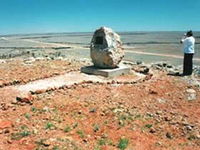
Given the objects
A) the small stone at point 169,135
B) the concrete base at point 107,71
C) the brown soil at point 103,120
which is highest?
the concrete base at point 107,71

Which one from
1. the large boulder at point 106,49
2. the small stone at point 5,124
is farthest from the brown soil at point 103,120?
the large boulder at point 106,49

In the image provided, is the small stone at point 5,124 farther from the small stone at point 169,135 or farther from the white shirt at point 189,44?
the white shirt at point 189,44

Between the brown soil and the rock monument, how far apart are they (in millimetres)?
2923

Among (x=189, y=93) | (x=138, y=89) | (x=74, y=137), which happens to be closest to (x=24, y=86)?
(x=138, y=89)

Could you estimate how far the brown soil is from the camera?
1030 cm

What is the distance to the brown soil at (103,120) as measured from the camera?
405 inches

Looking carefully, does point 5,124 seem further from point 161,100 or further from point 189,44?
point 189,44

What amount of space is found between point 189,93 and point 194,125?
327cm

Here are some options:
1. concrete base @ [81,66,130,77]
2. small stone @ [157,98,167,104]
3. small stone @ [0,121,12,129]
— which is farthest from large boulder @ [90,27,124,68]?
small stone @ [0,121,12,129]

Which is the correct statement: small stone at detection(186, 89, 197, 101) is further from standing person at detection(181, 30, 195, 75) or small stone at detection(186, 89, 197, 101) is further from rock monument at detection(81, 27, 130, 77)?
rock monument at detection(81, 27, 130, 77)

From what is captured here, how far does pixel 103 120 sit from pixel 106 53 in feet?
21.9

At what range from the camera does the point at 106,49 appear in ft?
59.9

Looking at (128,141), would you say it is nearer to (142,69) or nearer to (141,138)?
(141,138)

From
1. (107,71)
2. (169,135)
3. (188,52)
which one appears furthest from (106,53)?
(169,135)
